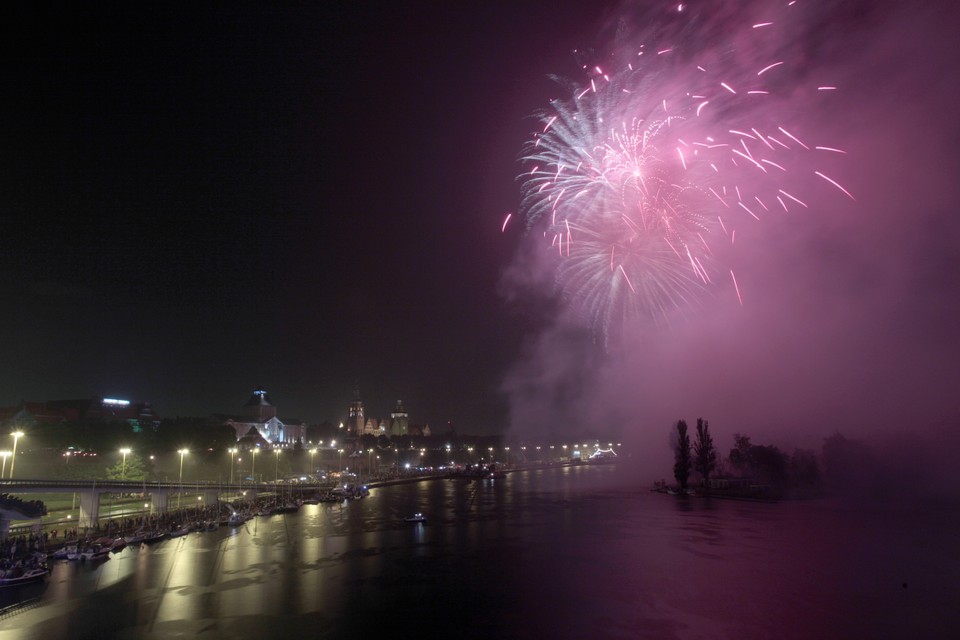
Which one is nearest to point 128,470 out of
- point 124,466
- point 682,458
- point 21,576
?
point 124,466

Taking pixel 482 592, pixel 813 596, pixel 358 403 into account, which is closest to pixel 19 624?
pixel 482 592

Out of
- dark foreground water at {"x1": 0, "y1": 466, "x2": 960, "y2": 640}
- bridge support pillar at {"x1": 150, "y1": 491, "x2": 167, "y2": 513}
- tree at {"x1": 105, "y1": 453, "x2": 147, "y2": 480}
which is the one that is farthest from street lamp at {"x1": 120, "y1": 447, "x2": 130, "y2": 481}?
dark foreground water at {"x1": 0, "y1": 466, "x2": 960, "y2": 640}

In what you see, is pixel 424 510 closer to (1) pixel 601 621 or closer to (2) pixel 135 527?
(2) pixel 135 527

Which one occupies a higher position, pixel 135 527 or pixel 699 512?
pixel 135 527

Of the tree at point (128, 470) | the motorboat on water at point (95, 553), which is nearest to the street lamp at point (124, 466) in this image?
the tree at point (128, 470)

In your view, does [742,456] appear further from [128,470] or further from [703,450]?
[128,470]

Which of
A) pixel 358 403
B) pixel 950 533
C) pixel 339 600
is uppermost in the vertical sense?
pixel 358 403
